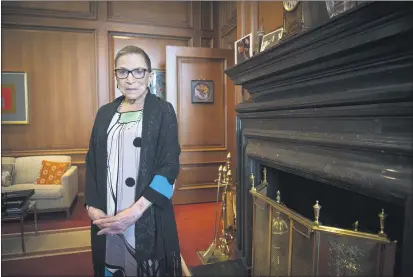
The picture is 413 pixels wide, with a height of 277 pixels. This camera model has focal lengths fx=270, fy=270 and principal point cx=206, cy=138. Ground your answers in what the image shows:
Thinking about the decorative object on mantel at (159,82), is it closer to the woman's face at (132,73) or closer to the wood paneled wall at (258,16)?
the wood paneled wall at (258,16)

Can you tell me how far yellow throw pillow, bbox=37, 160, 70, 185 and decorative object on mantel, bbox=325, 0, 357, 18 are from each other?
321 centimetres

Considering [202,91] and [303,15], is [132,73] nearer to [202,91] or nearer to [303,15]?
[303,15]

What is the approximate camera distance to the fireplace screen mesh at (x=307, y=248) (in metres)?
0.86

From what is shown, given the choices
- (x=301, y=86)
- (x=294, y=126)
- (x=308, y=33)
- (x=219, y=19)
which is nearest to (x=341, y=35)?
(x=308, y=33)

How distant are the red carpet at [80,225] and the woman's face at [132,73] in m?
1.43

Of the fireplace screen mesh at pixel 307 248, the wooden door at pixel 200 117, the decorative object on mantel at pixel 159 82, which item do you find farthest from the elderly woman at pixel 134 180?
the decorative object on mantel at pixel 159 82

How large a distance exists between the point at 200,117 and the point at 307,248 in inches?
98.6

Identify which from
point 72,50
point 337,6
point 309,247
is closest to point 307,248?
→ point 309,247

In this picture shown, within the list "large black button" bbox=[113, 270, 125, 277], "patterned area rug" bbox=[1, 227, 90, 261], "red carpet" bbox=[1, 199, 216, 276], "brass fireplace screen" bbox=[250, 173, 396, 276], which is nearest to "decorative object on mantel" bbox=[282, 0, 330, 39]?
"brass fireplace screen" bbox=[250, 173, 396, 276]

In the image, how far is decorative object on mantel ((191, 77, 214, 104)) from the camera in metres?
3.34

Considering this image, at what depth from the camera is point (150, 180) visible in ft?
3.34

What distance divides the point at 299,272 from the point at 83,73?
3.64 metres

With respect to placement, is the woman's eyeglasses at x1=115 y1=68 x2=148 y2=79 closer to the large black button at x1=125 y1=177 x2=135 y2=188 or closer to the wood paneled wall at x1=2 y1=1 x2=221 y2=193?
the large black button at x1=125 y1=177 x2=135 y2=188

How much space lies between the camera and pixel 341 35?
83cm
